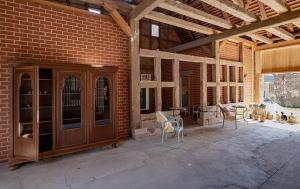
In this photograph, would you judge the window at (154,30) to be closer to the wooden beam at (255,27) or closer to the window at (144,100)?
the wooden beam at (255,27)

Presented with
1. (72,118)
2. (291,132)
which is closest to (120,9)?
(72,118)

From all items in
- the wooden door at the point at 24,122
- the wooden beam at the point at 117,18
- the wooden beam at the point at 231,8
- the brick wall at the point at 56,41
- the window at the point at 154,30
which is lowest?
the wooden door at the point at 24,122

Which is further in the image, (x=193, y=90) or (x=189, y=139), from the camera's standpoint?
(x=193, y=90)

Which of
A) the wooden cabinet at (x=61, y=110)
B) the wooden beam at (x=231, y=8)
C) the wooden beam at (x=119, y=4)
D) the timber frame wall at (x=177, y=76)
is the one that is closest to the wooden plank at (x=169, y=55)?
the timber frame wall at (x=177, y=76)

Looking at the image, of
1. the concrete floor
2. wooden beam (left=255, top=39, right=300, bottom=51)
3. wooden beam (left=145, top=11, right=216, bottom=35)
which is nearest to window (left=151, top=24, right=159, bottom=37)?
wooden beam (left=145, top=11, right=216, bottom=35)

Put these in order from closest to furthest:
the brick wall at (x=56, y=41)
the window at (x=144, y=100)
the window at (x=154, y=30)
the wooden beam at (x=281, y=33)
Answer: the brick wall at (x=56, y=41) < the wooden beam at (x=281, y=33) < the window at (x=144, y=100) < the window at (x=154, y=30)

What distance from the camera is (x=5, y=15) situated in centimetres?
376

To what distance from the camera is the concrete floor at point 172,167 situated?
2812 millimetres

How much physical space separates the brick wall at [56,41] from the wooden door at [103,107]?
0.76 meters

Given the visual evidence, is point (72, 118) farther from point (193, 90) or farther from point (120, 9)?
point (193, 90)

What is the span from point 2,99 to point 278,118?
29.7 feet

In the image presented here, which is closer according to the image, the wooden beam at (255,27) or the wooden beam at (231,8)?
the wooden beam at (231,8)

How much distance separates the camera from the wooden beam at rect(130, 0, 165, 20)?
15.1ft

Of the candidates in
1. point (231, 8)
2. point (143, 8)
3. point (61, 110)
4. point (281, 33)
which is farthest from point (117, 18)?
point (281, 33)
